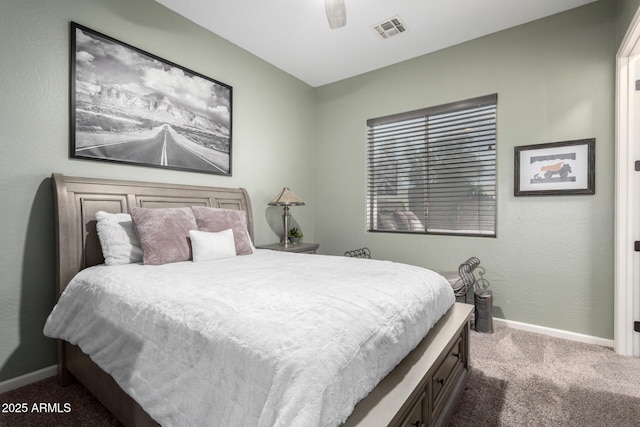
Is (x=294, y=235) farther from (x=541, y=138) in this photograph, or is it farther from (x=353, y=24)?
(x=541, y=138)

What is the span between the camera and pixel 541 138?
2.73m

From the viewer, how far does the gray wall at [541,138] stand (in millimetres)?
2490

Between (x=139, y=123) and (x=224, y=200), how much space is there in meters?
0.96

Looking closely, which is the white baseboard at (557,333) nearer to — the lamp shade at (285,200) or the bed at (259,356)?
the bed at (259,356)

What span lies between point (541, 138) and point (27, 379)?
4.31m

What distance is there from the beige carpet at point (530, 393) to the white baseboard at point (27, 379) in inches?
1.9

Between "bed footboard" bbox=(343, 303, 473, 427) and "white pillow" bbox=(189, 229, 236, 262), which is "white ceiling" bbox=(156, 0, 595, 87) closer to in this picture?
"white pillow" bbox=(189, 229, 236, 262)

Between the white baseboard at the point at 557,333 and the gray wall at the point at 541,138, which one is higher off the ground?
the gray wall at the point at 541,138

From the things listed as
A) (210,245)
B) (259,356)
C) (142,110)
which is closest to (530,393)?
(259,356)

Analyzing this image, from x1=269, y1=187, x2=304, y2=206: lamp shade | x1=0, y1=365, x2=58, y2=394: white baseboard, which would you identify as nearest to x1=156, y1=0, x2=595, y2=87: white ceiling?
x1=269, y1=187, x2=304, y2=206: lamp shade

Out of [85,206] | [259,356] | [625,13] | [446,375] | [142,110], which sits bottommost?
[446,375]

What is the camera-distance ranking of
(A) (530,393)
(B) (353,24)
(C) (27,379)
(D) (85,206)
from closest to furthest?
(A) (530,393) → (C) (27,379) → (D) (85,206) → (B) (353,24)

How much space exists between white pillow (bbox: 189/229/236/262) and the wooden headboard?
0.58m

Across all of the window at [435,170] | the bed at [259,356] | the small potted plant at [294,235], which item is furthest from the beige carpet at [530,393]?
the small potted plant at [294,235]
